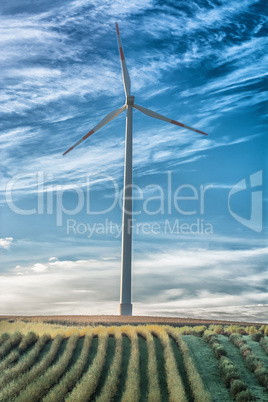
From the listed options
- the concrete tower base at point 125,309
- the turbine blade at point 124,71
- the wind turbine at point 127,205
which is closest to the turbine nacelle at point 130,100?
the wind turbine at point 127,205

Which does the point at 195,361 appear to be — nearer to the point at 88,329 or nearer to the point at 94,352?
the point at 94,352

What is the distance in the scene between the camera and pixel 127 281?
1813 inches

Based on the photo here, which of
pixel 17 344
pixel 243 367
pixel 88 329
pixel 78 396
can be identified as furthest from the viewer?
pixel 88 329

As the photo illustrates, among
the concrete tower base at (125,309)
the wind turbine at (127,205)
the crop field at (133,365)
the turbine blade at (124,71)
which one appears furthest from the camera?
the turbine blade at (124,71)

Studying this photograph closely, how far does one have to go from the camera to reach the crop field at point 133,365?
72.2ft

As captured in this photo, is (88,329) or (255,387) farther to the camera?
(88,329)

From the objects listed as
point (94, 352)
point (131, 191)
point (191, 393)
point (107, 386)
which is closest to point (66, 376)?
point (107, 386)

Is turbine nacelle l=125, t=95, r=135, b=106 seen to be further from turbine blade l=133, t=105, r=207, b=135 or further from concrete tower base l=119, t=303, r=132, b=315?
concrete tower base l=119, t=303, r=132, b=315

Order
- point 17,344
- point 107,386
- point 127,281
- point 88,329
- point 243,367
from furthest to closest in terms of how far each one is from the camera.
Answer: point 127,281 < point 88,329 < point 17,344 < point 243,367 < point 107,386

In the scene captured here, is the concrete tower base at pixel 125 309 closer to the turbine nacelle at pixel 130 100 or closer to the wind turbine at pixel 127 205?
the wind turbine at pixel 127 205

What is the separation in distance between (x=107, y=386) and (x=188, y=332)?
37.4 feet

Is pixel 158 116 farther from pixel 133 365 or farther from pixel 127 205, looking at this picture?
pixel 133 365

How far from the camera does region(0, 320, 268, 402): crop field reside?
2200 cm

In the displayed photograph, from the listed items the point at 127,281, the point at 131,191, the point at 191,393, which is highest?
the point at 131,191
